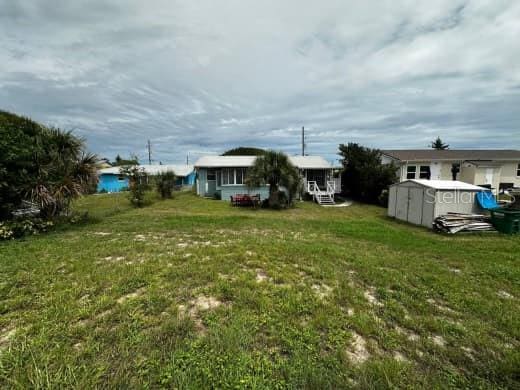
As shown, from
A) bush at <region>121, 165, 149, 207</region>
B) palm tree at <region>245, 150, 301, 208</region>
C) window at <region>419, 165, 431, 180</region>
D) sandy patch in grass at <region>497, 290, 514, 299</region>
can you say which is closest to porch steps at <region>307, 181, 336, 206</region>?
palm tree at <region>245, 150, 301, 208</region>

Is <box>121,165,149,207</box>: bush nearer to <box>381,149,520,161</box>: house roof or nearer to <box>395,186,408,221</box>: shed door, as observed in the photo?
<box>395,186,408,221</box>: shed door

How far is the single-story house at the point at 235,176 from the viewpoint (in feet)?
59.3

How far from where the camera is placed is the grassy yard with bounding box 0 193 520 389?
1953mm

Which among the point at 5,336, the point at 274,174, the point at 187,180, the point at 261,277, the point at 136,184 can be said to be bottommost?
the point at 261,277

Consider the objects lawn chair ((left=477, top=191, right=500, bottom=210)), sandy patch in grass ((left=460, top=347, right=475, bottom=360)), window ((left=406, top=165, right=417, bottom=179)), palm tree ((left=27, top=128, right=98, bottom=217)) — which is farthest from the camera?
window ((left=406, top=165, right=417, bottom=179))

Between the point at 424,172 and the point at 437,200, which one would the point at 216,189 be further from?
the point at 424,172

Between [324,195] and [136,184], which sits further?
[324,195]

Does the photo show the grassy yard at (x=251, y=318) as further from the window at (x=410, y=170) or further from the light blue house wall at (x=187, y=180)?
the light blue house wall at (x=187, y=180)

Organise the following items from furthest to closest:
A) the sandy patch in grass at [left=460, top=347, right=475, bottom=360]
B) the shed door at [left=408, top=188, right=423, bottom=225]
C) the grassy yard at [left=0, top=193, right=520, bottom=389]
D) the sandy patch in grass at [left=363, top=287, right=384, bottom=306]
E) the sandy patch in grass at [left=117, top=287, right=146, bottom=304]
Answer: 1. the shed door at [left=408, top=188, right=423, bottom=225]
2. the sandy patch in grass at [left=363, top=287, right=384, bottom=306]
3. the sandy patch in grass at [left=117, top=287, right=146, bottom=304]
4. the sandy patch in grass at [left=460, top=347, right=475, bottom=360]
5. the grassy yard at [left=0, top=193, right=520, bottom=389]

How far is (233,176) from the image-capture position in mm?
18922

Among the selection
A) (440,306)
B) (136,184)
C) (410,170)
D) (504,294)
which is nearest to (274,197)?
(136,184)

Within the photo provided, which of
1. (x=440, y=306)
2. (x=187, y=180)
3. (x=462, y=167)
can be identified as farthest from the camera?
(x=187, y=180)

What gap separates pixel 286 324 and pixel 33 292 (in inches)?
142

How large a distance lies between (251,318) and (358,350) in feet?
4.01
